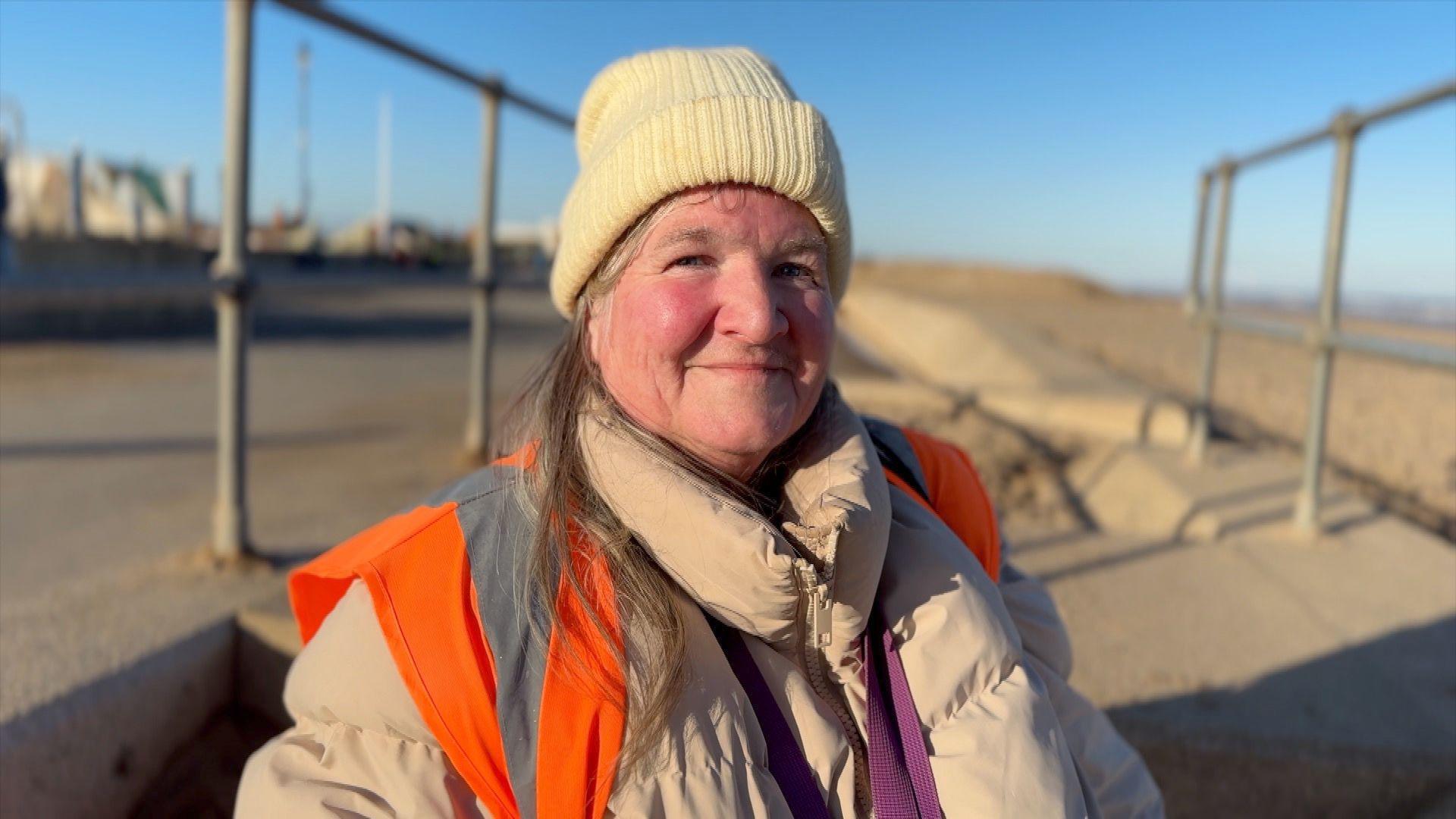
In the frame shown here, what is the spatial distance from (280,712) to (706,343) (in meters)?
1.38

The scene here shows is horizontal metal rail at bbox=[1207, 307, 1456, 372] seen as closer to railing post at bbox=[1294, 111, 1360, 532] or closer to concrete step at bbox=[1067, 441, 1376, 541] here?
railing post at bbox=[1294, 111, 1360, 532]

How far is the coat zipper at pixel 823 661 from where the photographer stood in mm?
1113

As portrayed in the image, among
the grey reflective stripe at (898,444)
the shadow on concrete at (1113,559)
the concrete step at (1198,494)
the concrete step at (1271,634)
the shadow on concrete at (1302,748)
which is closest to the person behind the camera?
the grey reflective stripe at (898,444)

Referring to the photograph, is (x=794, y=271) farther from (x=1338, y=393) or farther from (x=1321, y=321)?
(x=1338, y=393)

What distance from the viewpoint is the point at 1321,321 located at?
3.14 metres

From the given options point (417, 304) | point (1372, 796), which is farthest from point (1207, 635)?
point (417, 304)

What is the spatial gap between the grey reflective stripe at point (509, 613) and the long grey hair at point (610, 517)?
19 millimetres

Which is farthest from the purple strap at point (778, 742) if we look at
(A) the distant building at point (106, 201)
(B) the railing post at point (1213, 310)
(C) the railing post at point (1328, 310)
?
(A) the distant building at point (106, 201)

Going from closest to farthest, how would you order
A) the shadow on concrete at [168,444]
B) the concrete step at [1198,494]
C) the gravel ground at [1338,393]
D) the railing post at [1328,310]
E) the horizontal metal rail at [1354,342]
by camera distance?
the horizontal metal rail at [1354,342] < the railing post at [1328,310] < the concrete step at [1198,494] < the shadow on concrete at [168,444] < the gravel ground at [1338,393]

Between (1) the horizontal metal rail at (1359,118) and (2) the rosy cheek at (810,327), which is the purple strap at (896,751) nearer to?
(2) the rosy cheek at (810,327)

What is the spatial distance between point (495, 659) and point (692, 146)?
65 centimetres

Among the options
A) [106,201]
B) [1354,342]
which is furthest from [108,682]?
[106,201]

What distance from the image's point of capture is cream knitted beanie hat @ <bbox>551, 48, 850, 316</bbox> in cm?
124

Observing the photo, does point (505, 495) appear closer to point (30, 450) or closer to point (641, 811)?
point (641, 811)
